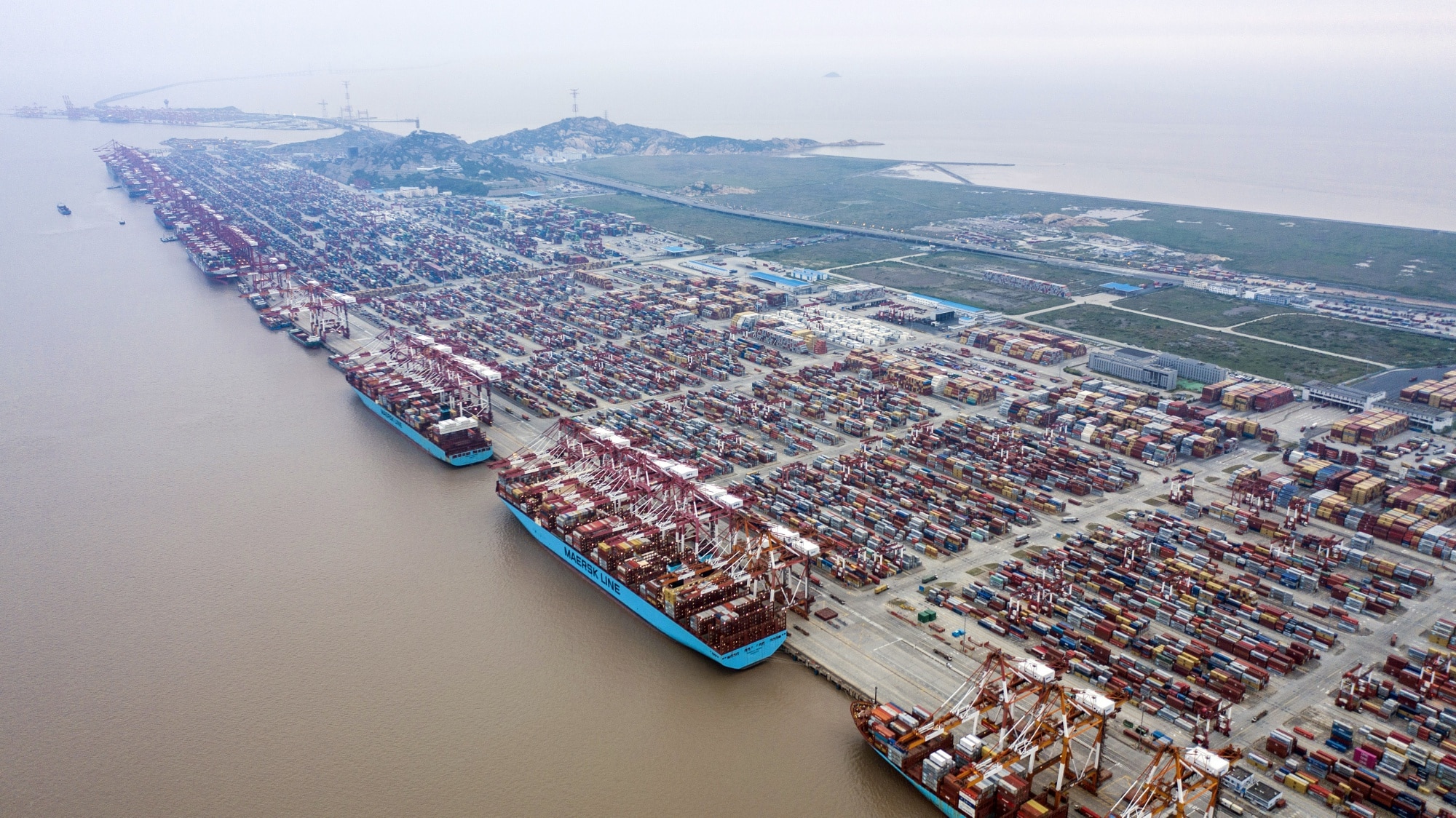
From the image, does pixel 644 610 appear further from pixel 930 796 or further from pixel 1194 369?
pixel 1194 369

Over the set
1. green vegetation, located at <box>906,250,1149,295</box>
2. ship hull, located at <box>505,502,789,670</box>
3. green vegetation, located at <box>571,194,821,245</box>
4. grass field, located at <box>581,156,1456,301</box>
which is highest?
grass field, located at <box>581,156,1456,301</box>

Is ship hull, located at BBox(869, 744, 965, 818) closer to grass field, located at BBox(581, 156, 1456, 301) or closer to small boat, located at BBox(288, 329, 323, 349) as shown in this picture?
small boat, located at BBox(288, 329, 323, 349)

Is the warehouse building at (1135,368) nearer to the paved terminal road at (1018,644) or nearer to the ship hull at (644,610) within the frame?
the paved terminal road at (1018,644)

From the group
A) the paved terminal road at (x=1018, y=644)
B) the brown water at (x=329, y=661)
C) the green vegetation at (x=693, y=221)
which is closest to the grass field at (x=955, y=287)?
the green vegetation at (x=693, y=221)

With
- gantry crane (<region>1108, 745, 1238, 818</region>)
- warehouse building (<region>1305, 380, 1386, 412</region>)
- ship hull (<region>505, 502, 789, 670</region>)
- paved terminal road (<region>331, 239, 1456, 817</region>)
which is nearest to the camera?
gantry crane (<region>1108, 745, 1238, 818</region>)

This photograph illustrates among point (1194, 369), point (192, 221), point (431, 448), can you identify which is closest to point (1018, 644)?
point (431, 448)

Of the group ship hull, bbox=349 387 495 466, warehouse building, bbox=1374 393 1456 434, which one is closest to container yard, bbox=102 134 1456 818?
ship hull, bbox=349 387 495 466
